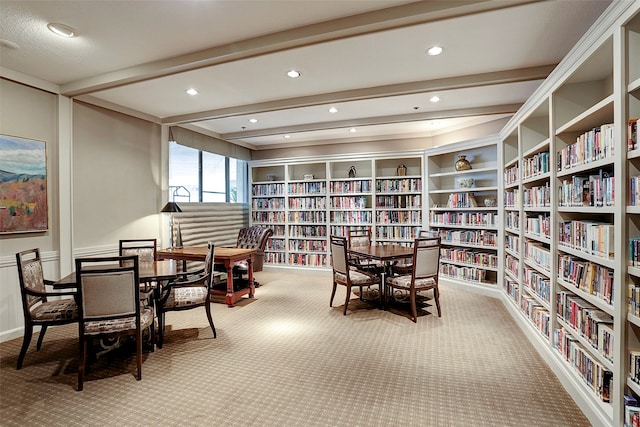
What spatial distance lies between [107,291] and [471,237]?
497 cm

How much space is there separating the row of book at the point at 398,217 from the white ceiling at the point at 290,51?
2.09 meters

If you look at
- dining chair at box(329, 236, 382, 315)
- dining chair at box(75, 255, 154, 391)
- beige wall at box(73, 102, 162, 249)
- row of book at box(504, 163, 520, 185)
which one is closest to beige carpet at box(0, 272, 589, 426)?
dining chair at box(75, 255, 154, 391)

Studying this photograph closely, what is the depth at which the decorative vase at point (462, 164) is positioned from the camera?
219 inches

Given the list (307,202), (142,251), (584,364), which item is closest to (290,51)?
(142,251)

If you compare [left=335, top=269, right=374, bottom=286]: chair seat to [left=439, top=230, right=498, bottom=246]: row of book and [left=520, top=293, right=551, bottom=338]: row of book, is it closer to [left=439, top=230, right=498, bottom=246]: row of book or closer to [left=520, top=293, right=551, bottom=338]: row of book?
[left=439, top=230, right=498, bottom=246]: row of book

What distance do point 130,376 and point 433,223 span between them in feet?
16.4

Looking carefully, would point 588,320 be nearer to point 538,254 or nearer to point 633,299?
point 633,299

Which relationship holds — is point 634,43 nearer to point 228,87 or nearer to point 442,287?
point 228,87

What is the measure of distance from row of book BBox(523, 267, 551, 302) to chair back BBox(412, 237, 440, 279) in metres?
0.97

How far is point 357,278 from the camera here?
427 cm

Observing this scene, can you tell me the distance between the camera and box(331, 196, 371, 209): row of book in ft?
22.2

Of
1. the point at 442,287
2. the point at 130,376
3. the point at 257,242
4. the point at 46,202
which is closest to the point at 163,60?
the point at 46,202

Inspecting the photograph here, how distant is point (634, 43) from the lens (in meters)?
1.74

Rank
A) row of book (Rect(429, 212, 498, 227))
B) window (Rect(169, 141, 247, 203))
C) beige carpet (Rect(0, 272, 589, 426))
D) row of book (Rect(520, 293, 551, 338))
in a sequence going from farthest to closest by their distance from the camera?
window (Rect(169, 141, 247, 203)), row of book (Rect(429, 212, 498, 227)), row of book (Rect(520, 293, 551, 338)), beige carpet (Rect(0, 272, 589, 426))
